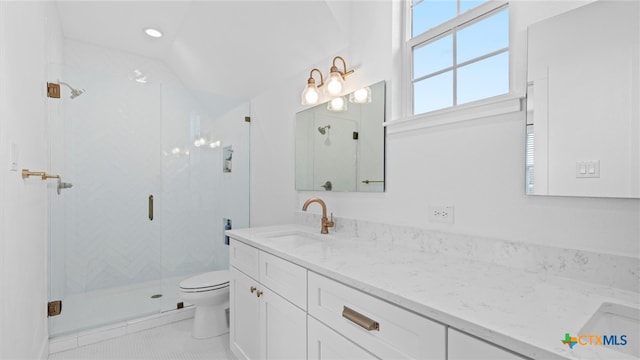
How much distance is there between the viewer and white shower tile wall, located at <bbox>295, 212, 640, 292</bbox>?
→ 934 mm

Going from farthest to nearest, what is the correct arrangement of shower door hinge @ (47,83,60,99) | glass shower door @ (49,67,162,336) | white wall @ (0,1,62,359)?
1. glass shower door @ (49,67,162,336)
2. shower door hinge @ (47,83,60,99)
3. white wall @ (0,1,62,359)

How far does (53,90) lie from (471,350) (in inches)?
106

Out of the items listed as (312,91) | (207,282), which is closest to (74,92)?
(207,282)

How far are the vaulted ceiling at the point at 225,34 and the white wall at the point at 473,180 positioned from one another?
0.57ft

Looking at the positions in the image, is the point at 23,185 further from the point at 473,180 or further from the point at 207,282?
the point at 473,180

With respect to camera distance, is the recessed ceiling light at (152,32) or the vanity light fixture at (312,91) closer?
the vanity light fixture at (312,91)

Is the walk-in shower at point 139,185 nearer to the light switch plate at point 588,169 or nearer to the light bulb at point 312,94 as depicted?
the light bulb at point 312,94

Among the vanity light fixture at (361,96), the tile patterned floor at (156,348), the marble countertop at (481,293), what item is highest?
the vanity light fixture at (361,96)

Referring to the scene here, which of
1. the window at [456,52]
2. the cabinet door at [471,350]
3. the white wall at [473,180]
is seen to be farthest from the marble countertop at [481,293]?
the window at [456,52]

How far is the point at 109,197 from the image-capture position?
2.94m

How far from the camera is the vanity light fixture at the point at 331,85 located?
1.90m

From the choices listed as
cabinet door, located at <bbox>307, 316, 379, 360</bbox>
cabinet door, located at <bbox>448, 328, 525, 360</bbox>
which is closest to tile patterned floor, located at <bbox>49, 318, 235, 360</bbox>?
cabinet door, located at <bbox>307, 316, 379, 360</bbox>

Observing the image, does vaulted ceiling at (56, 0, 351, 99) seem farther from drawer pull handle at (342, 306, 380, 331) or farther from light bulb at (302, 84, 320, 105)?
drawer pull handle at (342, 306, 380, 331)

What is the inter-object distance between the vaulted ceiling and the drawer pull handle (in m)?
1.61
